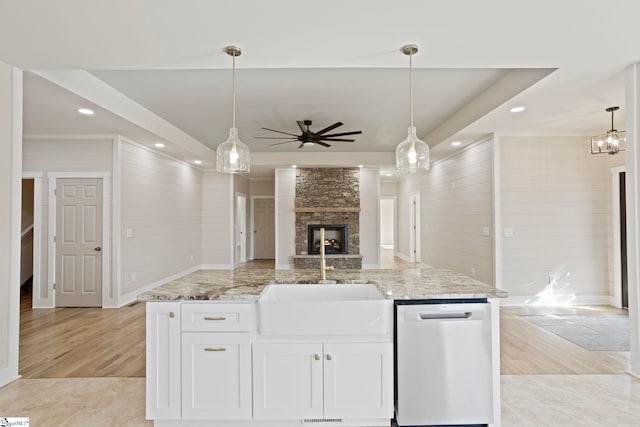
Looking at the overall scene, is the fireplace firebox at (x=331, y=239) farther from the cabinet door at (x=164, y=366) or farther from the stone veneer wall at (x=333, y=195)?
the cabinet door at (x=164, y=366)

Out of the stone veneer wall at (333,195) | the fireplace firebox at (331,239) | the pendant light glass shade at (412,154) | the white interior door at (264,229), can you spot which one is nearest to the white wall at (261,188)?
the white interior door at (264,229)

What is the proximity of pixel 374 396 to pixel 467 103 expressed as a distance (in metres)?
3.79

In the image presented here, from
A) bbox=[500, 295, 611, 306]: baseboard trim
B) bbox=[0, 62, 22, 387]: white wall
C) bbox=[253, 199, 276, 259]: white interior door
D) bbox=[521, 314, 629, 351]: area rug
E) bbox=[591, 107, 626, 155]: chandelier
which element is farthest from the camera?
bbox=[253, 199, 276, 259]: white interior door

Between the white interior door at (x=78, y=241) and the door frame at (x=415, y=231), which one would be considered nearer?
the white interior door at (x=78, y=241)

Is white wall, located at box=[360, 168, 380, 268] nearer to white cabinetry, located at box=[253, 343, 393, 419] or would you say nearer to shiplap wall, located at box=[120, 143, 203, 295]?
shiplap wall, located at box=[120, 143, 203, 295]

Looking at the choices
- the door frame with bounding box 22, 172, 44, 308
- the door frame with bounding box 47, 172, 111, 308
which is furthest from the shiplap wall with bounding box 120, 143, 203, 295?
the door frame with bounding box 22, 172, 44, 308

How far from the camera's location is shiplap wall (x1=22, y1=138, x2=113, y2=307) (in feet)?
16.1

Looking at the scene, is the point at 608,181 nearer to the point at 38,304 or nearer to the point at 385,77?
the point at 385,77

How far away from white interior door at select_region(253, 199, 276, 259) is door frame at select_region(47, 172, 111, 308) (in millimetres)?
5559

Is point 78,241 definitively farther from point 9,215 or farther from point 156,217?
point 9,215

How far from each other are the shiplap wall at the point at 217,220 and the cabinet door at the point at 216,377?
628 centimetres

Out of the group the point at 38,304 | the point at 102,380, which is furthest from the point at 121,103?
the point at 38,304

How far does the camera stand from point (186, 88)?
12.3 ft

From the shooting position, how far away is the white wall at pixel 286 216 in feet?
26.6
